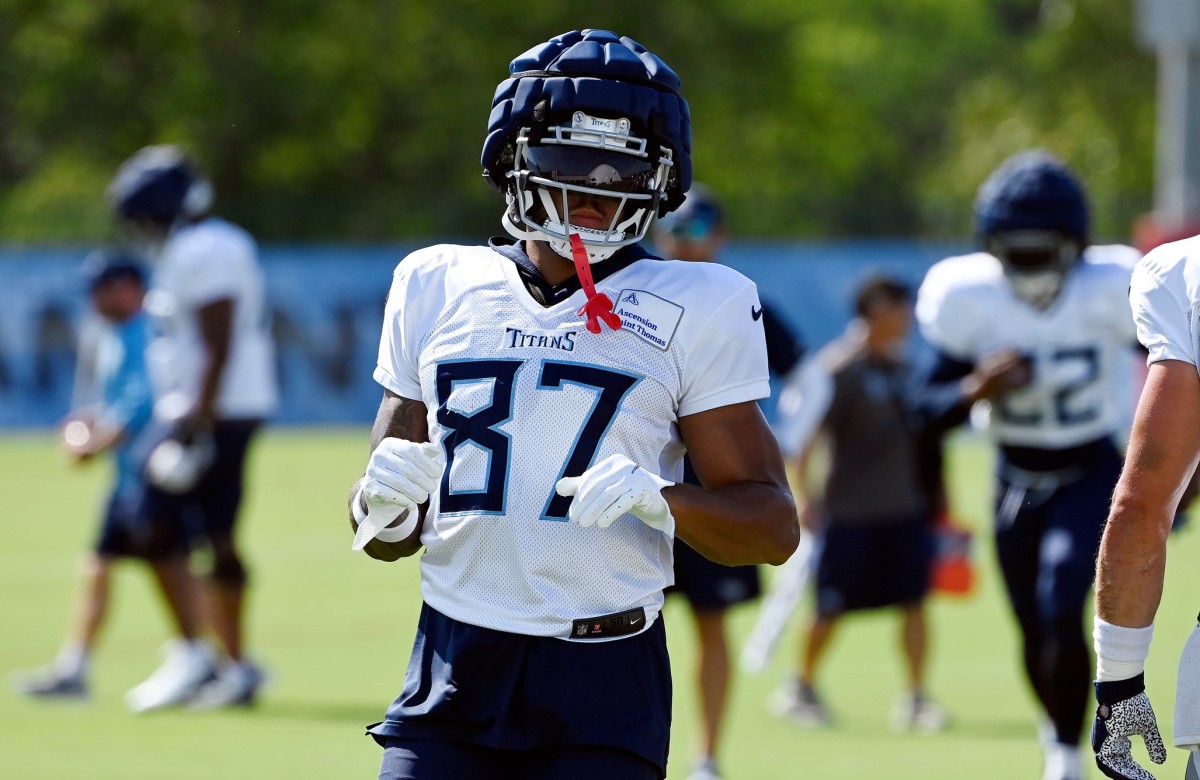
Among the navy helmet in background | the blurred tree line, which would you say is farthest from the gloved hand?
the blurred tree line

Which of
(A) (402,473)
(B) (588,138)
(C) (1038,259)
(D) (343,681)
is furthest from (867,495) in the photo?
(A) (402,473)

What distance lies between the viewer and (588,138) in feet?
11.9

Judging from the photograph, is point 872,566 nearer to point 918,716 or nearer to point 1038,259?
point 918,716

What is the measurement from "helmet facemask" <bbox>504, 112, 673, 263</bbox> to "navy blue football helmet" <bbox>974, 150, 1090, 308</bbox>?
10.0ft

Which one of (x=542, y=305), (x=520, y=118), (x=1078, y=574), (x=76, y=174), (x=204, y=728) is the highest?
(x=76, y=174)

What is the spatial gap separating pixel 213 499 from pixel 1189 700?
5.51 m

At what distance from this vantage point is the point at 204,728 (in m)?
7.68

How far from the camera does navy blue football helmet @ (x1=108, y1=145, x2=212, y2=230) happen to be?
27.5 feet

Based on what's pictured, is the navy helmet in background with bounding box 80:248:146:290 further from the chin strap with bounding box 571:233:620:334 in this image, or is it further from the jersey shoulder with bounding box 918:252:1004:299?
the chin strap with bounding box 571:233:620:334

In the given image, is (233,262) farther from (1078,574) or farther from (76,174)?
(76,174)

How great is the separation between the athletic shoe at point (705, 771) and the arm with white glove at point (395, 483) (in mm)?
3058

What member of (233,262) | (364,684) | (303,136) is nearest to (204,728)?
(364,684)

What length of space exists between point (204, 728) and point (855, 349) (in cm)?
329

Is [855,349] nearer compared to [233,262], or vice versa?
[233,262]
